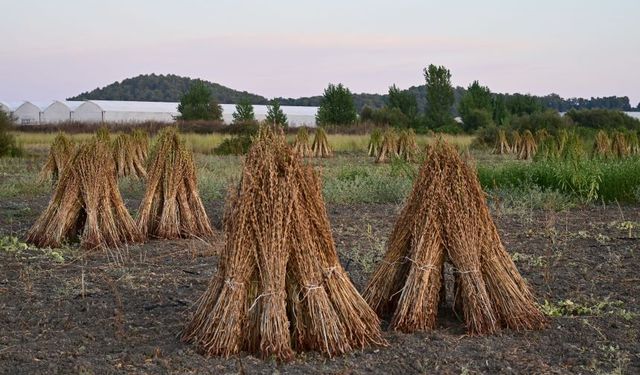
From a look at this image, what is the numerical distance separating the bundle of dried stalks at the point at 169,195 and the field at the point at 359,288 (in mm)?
327

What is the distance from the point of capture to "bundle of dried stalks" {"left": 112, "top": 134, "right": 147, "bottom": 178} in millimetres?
16938

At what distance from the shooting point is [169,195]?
8.83 m

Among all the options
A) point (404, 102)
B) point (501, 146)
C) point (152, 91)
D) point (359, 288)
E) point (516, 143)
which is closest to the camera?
point (359, 288)

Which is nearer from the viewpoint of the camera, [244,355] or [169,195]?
[244,355]

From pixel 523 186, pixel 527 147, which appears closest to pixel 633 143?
pixel 527 147

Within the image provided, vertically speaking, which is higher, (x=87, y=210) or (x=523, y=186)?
(x=87, y=210)

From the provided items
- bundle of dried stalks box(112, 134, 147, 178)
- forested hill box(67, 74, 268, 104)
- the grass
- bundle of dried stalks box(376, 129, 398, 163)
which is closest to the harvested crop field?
the grass

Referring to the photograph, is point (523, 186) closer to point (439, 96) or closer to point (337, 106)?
point (337, 106)

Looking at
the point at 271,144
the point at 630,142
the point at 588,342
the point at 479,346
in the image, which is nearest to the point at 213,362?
the point at 271,144

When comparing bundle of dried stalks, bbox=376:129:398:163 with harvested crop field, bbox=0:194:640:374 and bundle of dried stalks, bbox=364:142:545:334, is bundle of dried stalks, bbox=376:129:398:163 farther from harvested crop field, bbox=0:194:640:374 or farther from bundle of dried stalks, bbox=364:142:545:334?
bundle of dried stalks, bbox=364:142:545:334

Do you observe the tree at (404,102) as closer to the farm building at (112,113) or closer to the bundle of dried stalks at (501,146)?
the farm building at (112,113)

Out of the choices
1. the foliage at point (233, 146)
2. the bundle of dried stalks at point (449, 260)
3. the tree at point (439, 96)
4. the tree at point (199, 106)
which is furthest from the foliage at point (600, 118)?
the bundle of dried stalks at point (449, 260)

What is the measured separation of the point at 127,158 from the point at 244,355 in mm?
13479

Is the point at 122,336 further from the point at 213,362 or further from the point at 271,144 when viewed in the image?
the point at 271,144
